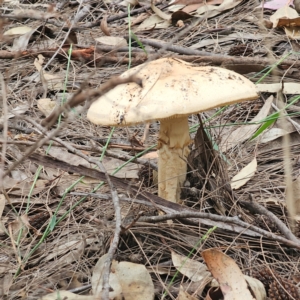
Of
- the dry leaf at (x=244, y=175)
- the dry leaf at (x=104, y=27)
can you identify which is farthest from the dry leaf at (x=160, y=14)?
the dry leaf at (x=244, y=175)

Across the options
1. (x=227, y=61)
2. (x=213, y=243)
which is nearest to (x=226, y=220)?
(x=213, y=243)

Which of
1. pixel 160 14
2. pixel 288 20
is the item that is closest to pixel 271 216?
pixel 288 20

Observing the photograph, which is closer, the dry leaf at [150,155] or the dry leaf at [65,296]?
the dry leaf at [65,296]

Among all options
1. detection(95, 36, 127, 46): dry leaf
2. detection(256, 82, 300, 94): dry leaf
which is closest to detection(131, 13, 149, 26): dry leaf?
detection(95, 36, 127, 46): dry leaf

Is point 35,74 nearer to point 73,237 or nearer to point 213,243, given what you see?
point 73,237

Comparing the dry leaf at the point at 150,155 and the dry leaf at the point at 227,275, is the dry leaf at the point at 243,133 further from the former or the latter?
the dry leaf at the point at 227,275

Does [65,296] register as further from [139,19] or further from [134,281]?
[139,19]
